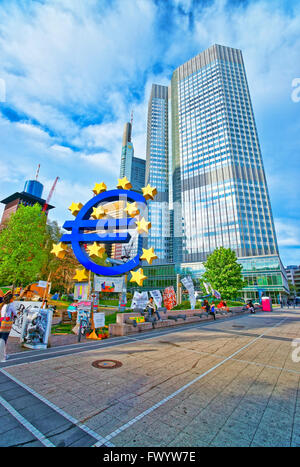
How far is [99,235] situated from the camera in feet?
48.3

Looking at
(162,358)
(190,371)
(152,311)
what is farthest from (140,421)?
(152,311)

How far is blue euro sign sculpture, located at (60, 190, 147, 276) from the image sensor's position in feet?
45.8

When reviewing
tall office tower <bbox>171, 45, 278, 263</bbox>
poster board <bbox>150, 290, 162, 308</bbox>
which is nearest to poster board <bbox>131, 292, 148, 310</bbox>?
poster board <bbox>150, 290, 162, 308</bbox>

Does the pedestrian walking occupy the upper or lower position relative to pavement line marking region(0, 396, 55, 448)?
upper

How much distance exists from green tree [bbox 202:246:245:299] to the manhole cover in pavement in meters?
32.9

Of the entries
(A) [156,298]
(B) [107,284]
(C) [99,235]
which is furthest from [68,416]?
(A) [156,298]

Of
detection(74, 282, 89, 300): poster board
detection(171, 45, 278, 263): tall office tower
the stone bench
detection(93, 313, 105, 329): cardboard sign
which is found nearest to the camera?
detection(93, 313, 105, 329): cardboard sign

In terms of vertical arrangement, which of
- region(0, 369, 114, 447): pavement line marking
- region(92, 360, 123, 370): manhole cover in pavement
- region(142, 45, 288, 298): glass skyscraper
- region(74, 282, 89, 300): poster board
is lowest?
region(92, 360, 123, 370): manhole cover in pavement

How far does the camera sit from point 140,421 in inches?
145

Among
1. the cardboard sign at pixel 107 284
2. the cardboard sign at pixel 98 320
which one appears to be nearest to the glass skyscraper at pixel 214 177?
the cardboard sign at pixel 107 284

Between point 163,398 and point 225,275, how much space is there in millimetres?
34811

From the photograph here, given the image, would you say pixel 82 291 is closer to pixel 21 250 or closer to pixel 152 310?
pixel 152 310

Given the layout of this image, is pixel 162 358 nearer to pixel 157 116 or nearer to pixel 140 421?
pixel 140 421

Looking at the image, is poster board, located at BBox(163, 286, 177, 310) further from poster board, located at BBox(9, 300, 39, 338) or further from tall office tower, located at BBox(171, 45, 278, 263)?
tall office tower, located at BBox(171, 45, 278, 263)
